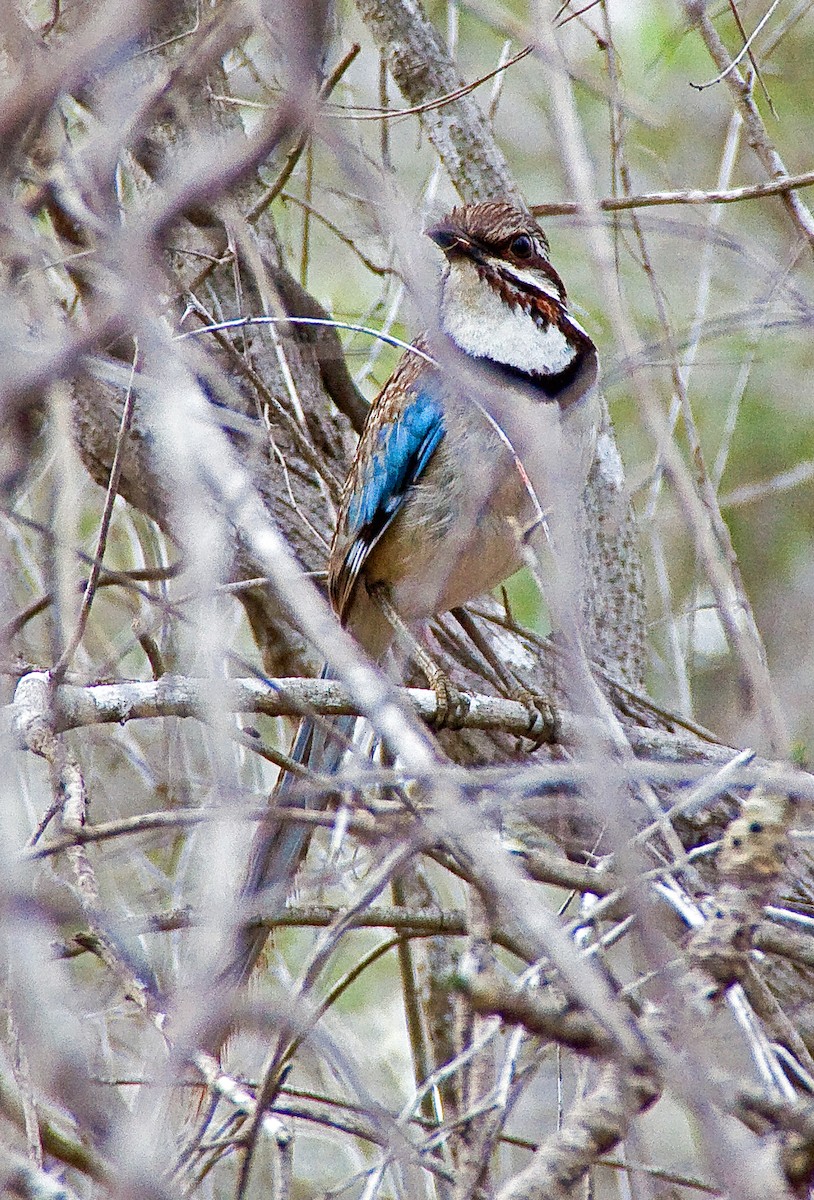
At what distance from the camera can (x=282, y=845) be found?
419 cm

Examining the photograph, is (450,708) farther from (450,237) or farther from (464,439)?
(450,237)

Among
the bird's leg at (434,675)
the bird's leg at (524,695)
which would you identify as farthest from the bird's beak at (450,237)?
the bird's leg at (524,695)

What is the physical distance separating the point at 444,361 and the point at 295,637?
2.95 metres

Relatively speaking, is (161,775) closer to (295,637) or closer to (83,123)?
(295,637)

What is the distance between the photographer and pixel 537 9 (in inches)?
88.9

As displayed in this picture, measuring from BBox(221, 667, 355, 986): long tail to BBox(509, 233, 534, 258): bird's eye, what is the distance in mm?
1473

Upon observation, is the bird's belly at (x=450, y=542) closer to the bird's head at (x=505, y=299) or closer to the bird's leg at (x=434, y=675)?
the bird's leg at (x=434, y=675)

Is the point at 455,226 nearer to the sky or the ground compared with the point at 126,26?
nearer to the sky

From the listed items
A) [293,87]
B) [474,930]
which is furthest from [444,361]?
[474,930]

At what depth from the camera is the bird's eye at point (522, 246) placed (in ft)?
15.0

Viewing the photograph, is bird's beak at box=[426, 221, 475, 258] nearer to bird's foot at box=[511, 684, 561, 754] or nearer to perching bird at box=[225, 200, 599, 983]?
perching bird at box=[225, 200, 599, 983]

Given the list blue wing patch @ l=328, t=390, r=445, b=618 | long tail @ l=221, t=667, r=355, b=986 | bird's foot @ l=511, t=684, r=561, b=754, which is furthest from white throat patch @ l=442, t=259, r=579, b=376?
long tail @ l=221, t=667, r=355, b=986

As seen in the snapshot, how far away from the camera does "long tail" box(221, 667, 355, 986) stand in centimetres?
363

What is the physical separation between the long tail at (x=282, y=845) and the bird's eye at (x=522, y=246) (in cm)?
147
